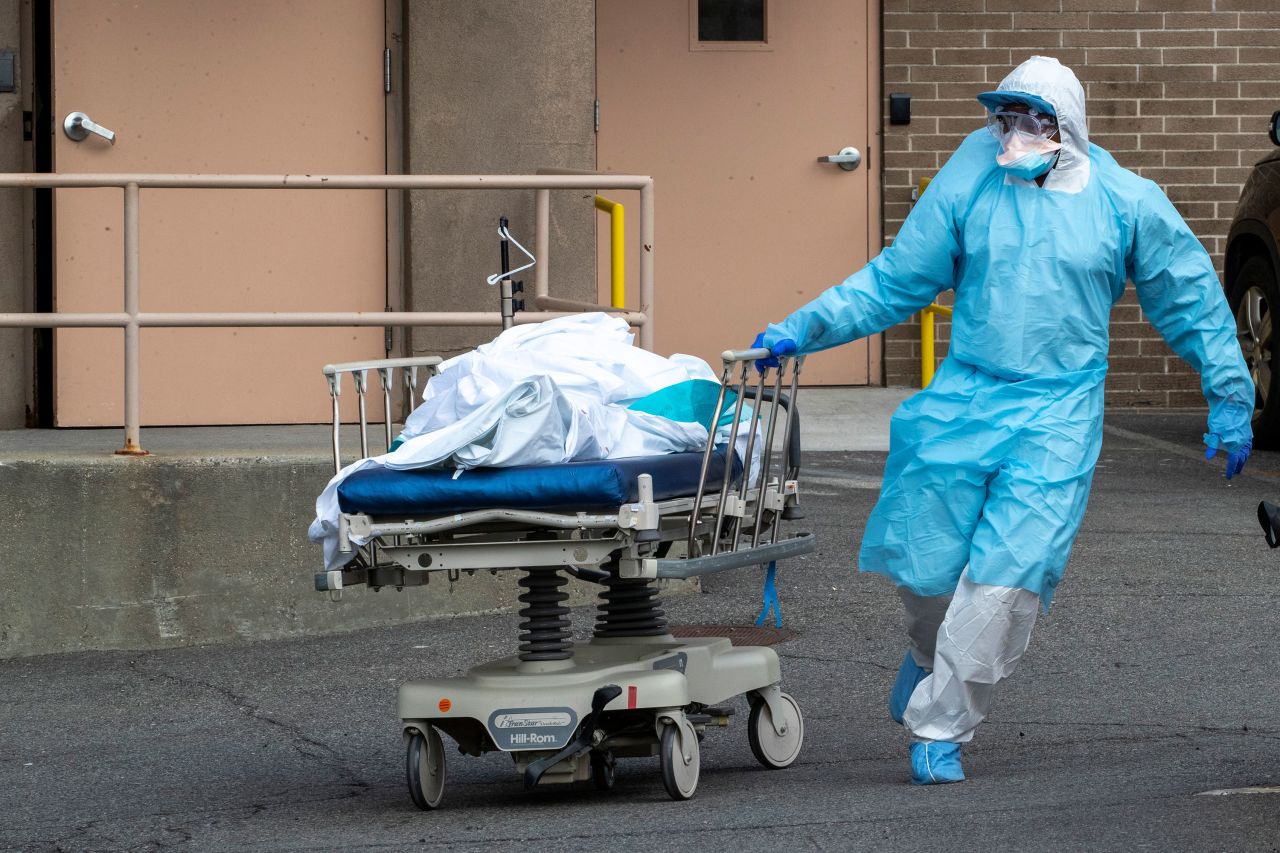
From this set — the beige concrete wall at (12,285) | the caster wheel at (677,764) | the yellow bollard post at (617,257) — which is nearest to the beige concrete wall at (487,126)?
the yellow bollard post at (617,257)

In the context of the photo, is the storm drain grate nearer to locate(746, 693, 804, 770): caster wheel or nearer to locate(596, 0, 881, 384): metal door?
locate(746, 693, 804, 770): caster wheel

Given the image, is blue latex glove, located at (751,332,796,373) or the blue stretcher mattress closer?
the blue stretcher mattress

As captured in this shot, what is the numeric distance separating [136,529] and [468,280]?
2531 mm

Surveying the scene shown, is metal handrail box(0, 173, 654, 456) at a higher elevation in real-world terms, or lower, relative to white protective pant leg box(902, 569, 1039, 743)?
higher

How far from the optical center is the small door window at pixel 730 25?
38.6 feet

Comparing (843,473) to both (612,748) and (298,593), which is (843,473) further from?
(612,748)

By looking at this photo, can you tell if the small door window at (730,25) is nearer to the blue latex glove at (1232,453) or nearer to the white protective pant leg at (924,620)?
the white protective pant leg at (924,620)

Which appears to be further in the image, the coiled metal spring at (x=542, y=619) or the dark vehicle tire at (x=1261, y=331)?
the dark vehicle tire at (x=1261, y=331)

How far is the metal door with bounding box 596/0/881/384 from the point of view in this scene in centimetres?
1172

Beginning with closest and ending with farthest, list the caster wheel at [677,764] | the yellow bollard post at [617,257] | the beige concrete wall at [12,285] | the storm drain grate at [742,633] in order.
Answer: the caster wheel at [677,764] → the storm drain grate at [742,633] → the yellow bollard post at [617,257] → the beige concrete wall at [12,285]

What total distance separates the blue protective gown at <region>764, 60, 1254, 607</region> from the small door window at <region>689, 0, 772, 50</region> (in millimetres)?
6511

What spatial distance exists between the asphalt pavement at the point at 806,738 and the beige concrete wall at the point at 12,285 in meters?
2.29

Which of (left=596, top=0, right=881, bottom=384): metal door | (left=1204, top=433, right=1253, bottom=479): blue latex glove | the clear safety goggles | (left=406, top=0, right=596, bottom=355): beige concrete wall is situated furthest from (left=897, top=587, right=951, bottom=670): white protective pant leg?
(left=596, top=0, right=881, bottom=384): metal door

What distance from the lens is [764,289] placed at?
11.8 meters
